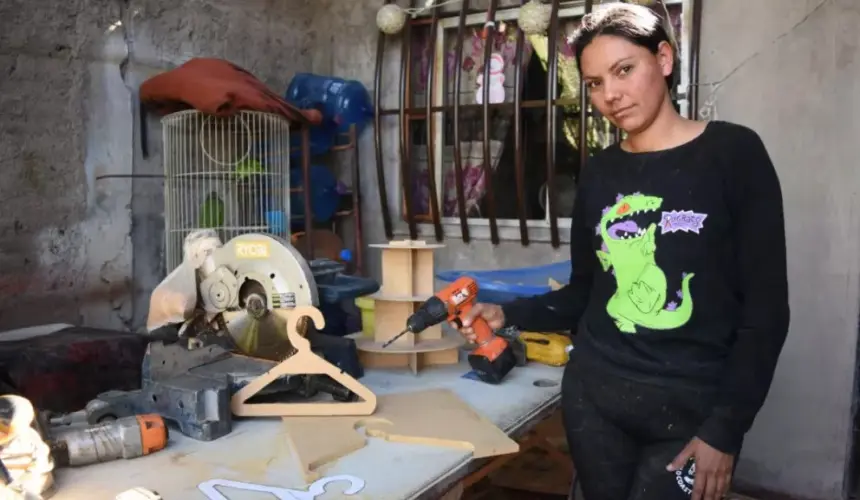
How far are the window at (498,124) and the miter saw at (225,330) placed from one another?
2147 mm

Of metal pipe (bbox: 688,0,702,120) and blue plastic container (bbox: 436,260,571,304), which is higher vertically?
metal pipe (bbox: 688,0,702,120)

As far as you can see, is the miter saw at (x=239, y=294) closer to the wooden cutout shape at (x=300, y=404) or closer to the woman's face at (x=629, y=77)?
the wooden cutout shape at (x=300, y=404)

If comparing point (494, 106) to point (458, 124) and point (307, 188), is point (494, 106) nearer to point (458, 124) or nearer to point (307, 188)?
point (458, 124)

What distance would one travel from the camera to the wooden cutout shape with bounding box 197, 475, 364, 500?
121cm

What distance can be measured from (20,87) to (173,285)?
1521mm

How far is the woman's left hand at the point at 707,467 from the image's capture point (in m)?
1.26

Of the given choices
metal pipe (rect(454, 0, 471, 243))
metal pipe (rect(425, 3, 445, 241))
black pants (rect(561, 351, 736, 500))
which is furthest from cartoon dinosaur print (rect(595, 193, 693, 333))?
metal pipe (rect(425, 3, 445, 241))

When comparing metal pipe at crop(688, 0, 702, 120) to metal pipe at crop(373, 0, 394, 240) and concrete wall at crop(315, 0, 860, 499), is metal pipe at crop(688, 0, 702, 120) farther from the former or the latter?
metal pipe at crop(373, 0, 394, 240)

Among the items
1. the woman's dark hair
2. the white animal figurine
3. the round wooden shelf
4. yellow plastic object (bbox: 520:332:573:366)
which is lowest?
yellow plastic object (bbox: 520:332:573:366)

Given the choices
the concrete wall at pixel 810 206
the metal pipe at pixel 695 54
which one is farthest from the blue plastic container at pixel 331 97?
the concrete wall at pixel 810 206

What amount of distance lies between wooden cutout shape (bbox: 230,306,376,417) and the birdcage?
6.29 feet

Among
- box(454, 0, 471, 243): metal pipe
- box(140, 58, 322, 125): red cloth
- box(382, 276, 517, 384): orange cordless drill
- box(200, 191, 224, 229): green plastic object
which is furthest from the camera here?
box(454, 0, 471, 243): metal pipe

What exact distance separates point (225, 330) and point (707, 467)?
1.15 metres

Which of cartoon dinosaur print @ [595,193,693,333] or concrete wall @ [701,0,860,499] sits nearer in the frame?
cartoon dinosaur print @ [595,193,693,333]
